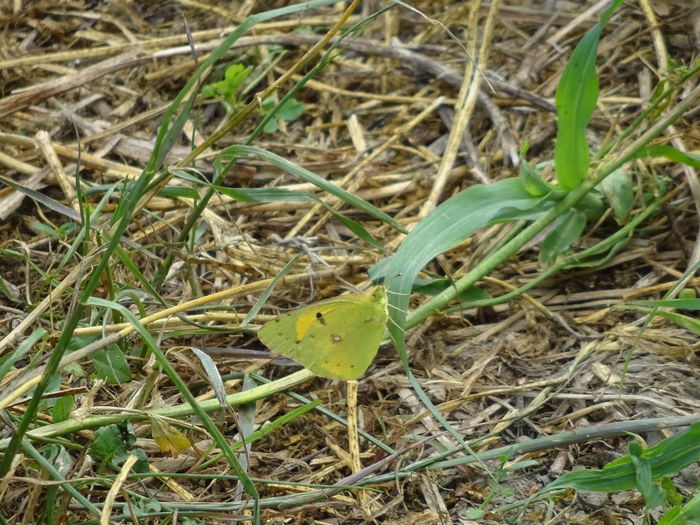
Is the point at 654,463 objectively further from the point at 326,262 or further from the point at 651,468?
the point at 326,262

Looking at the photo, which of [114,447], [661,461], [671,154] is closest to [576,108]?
[671,154]

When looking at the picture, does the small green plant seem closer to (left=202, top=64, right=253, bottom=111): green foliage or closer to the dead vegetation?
the dead vegetation

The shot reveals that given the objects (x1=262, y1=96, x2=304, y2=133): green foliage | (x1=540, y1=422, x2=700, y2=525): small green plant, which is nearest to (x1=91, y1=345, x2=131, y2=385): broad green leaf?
(x1=540, y1=422, x2=700, y2=525): small green plant

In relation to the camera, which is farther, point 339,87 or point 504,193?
point 339,87

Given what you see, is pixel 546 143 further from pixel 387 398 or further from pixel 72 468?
pixel 72 468

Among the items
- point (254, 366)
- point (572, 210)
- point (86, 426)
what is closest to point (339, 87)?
point (572, 210)

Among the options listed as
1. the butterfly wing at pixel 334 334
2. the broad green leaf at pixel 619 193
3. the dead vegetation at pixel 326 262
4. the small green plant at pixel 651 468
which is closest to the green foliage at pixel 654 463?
the small green plant at pixel 651 468
